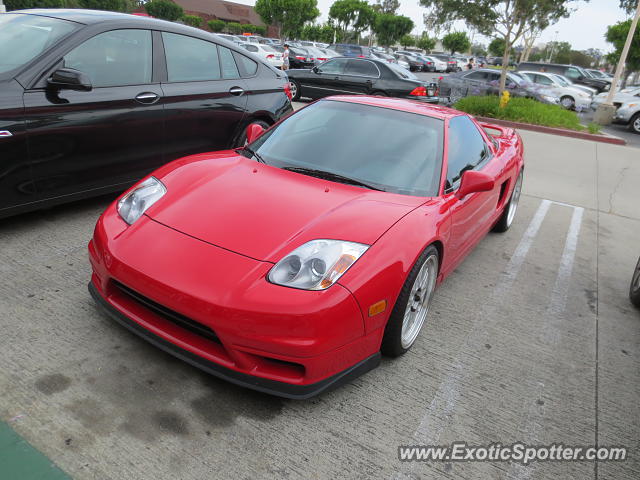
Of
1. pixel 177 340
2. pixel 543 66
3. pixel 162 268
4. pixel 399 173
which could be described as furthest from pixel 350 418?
pixel 543 66

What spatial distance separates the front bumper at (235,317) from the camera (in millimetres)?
2037

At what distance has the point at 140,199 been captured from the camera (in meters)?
2.72

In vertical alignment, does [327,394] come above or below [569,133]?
below

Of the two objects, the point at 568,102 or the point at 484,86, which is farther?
the point at 568,102

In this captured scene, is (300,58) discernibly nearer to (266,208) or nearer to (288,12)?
(266,208)

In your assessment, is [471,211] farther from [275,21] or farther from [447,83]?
[275,21]

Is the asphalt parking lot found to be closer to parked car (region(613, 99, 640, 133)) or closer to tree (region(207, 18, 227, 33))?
parked car (region(613, 99, 640, 133))

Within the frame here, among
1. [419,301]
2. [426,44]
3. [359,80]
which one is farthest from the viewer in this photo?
[426,44]

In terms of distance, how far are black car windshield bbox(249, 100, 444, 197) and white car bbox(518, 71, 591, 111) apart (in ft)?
62.5

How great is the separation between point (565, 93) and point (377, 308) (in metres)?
21.2

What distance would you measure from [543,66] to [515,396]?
1198 inches

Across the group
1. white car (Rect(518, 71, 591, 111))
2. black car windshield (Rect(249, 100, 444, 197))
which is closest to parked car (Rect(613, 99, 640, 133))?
white car (Rect(518, 71, 591, 111))

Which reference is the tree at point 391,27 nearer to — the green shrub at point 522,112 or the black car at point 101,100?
the green shrub at point 522,112

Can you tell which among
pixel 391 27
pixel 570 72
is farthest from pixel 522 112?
pixel 391 27
